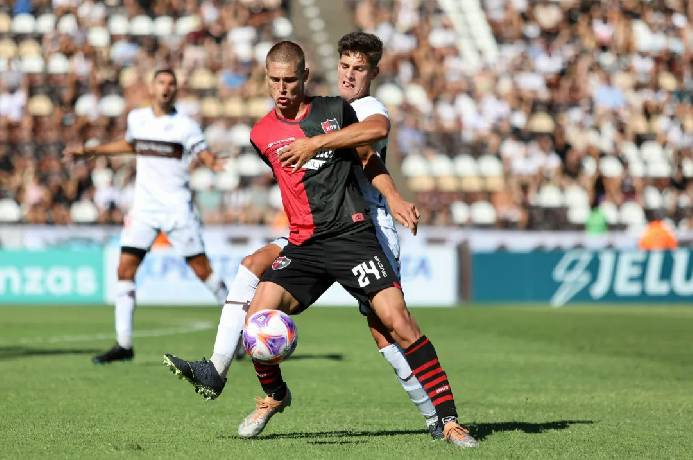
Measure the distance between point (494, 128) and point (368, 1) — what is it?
472 cm

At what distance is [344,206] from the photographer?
7.16 meters

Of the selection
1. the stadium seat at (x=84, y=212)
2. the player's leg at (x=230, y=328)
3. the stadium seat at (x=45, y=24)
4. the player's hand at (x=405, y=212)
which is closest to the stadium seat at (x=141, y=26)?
the stadium seat at (x=45, y=24)

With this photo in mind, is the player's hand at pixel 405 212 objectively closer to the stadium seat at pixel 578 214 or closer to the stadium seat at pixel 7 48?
the stadium seat at pixel 578 214

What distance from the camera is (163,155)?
12.6 meters

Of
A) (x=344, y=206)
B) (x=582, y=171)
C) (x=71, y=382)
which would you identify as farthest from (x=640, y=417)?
(x=582, y=171)

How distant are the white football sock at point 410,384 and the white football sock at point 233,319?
2.73ft

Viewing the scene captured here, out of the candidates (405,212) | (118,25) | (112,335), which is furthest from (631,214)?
(405,212)

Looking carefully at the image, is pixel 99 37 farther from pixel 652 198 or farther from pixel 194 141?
pixel 194 141

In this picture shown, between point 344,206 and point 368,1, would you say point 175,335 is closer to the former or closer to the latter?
point 344,206

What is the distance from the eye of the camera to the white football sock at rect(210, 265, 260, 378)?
24.3 feet

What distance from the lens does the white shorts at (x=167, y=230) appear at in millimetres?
12414

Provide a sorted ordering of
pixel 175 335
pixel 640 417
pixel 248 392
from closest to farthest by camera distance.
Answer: pixel 640 417
pixel 248 392
pixel 175 335

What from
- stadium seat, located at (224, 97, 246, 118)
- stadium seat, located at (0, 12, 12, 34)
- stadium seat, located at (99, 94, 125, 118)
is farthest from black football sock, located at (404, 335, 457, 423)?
stadium seat, located at (0, 12, 12, 34)

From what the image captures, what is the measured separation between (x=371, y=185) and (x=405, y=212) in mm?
794
